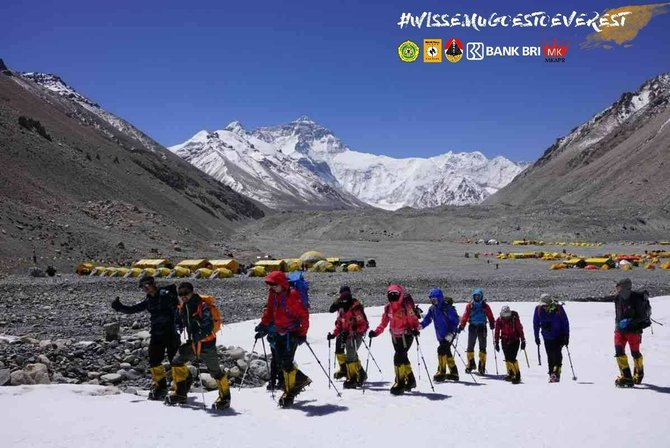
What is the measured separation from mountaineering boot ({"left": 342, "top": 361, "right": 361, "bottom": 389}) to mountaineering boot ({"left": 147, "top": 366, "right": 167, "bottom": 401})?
129 inches

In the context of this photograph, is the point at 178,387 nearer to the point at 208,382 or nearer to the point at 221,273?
the point at 208,382

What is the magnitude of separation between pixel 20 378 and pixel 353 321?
19.1 ft

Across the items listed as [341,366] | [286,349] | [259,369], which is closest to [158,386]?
[286,349]

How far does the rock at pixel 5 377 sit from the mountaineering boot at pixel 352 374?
5.75 m

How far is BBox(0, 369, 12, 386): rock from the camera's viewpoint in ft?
31.5

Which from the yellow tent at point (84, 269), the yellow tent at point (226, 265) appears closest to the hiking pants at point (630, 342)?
the yellow tent at point (226, 265)

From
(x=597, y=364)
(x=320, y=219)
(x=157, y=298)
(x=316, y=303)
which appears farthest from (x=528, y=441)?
(x=320, y=219)

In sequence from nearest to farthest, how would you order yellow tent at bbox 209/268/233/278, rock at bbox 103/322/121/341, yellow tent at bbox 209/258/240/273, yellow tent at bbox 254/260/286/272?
1. rock at bbox 103/322/121/341
2. yellow tent at bbox 209/268/233/278
3. yellow tent at bbox 209/258/240/273
4. yellow tent at bbox 254/260/286/272

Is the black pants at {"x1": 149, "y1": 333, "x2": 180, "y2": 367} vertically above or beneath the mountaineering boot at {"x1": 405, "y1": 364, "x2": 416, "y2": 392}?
above

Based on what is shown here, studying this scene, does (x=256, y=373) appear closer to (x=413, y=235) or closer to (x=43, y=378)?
(x=43, y=378)

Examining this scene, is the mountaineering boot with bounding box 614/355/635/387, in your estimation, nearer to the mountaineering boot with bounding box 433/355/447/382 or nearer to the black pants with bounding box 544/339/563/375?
the black pants with bounding box 544/339/563/375

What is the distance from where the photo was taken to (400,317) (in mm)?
10164

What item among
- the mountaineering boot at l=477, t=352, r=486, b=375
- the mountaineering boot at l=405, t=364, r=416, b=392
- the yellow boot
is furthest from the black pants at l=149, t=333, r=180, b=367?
the mountaineering boot at l=477, t=352, r=486, b=375

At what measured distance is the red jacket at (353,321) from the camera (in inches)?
426
